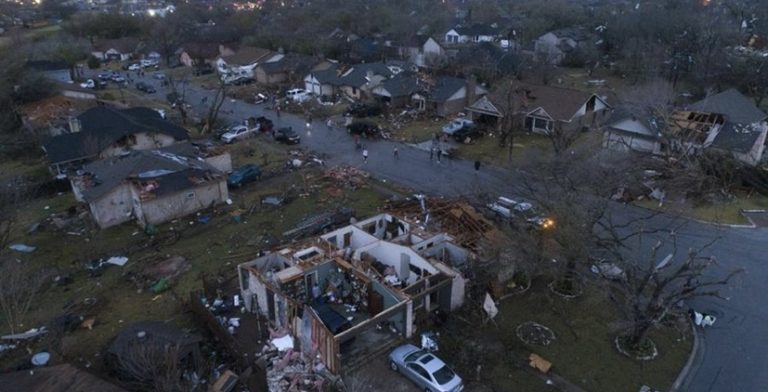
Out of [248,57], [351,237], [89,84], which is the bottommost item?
[89,84]

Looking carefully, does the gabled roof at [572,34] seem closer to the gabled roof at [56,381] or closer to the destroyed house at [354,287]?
the destroyed house at [354,287]

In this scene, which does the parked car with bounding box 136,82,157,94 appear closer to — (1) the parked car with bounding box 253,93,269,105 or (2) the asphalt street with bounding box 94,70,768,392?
(1) the parked car with bounding box 253,93,269,105

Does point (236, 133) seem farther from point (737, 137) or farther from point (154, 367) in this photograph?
point (737, 137)

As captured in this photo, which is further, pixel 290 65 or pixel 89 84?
pixel 290 65

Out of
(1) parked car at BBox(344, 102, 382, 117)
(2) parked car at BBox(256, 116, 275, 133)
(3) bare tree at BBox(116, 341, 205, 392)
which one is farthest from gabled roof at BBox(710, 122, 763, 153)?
(3) bare tree at BBox(116, 341, 205, 392)

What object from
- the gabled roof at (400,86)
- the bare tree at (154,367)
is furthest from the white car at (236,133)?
the bare tree at (154,367)

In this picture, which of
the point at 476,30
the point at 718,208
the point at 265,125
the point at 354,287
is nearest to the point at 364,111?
the point at 265,125

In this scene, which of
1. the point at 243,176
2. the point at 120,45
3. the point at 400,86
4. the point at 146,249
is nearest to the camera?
the point at 146,249
